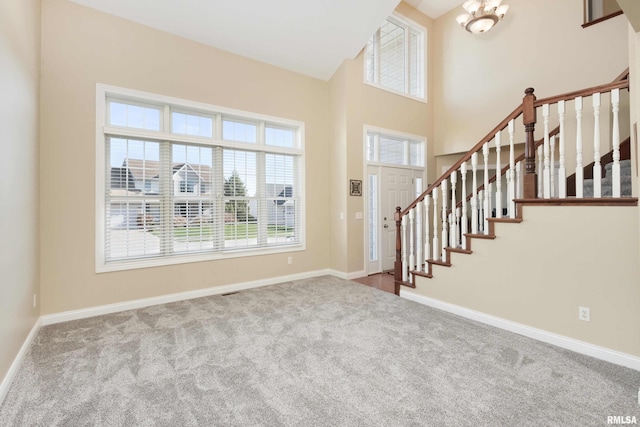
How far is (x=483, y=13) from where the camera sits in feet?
14.7

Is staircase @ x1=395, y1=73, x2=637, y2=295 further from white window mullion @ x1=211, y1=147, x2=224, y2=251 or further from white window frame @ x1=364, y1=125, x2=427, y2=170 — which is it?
white window mullion @ x1=211, y1=147, x2=224, y2=251

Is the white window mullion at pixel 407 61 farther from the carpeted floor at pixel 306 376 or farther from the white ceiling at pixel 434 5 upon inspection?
the carpeted floor at pixel 306 376

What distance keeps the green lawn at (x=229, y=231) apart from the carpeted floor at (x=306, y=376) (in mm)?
1161

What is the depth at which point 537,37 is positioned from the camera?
4723mm

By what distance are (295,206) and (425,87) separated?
385 centimetres

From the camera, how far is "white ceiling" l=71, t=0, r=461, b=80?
3492 mm

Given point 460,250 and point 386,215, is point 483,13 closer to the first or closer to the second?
point 386,215

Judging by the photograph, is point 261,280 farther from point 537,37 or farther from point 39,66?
point 537,37

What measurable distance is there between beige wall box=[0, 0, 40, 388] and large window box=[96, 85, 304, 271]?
24.1 inches

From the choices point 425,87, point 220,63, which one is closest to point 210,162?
point 220,63

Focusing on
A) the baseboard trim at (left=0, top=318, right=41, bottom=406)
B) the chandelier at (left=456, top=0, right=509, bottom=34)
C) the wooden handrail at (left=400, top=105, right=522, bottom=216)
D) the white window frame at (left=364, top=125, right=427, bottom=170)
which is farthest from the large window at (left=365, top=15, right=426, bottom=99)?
the baseboard trim at (left=0, top=318, right=41, bottom=406)

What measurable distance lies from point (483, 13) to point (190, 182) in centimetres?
516

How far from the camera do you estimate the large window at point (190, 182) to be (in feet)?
11.4

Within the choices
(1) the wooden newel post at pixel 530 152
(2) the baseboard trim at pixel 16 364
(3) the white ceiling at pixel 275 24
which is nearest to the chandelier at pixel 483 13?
(3) the white ceiling at pixel 275 24
